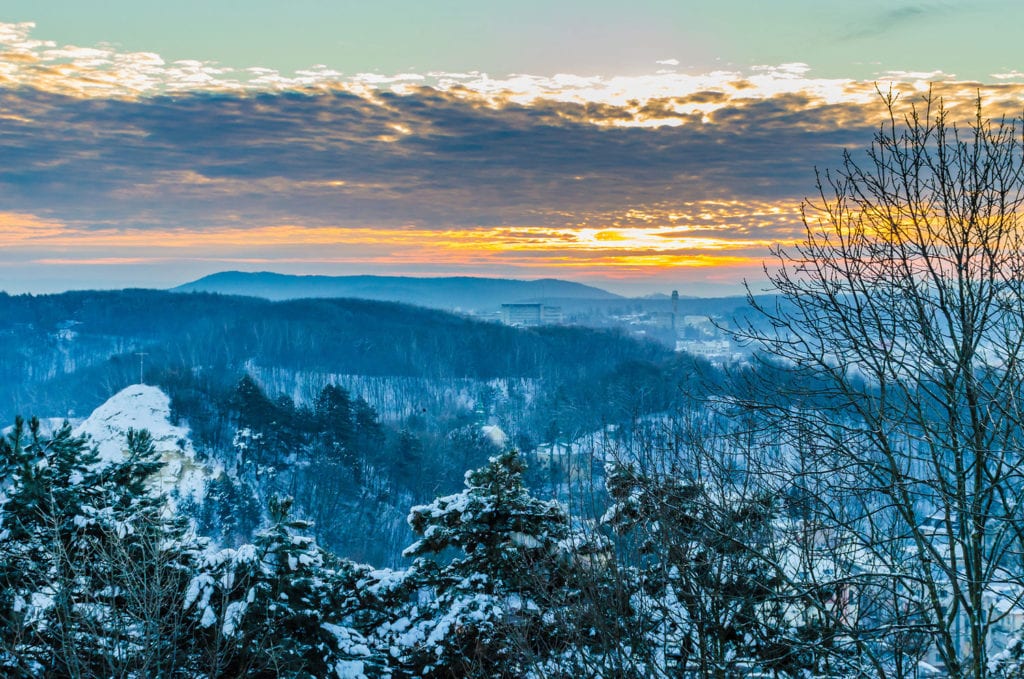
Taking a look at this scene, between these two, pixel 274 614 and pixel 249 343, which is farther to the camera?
pixel 249 343

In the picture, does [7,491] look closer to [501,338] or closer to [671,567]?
[671,567]

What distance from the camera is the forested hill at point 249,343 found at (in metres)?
133

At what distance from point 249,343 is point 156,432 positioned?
7569 cm

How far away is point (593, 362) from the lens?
139 metres

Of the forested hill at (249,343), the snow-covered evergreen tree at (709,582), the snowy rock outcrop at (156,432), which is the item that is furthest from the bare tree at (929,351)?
the forested hill at (249,343)

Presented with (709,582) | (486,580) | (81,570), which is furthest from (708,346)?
(81,570)

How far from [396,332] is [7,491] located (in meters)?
143

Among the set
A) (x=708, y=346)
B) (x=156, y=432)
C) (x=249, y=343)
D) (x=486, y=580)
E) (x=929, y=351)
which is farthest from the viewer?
(x=708, y=346)

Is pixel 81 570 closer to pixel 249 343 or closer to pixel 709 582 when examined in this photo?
pixel 709 582

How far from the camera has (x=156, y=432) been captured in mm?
74250

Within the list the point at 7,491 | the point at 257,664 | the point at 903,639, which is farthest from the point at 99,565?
the point at 903,639

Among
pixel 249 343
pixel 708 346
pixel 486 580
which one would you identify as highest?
pixel 486 580

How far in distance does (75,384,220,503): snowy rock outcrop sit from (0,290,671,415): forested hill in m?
35.2

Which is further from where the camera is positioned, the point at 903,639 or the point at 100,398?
the point at 100,398
